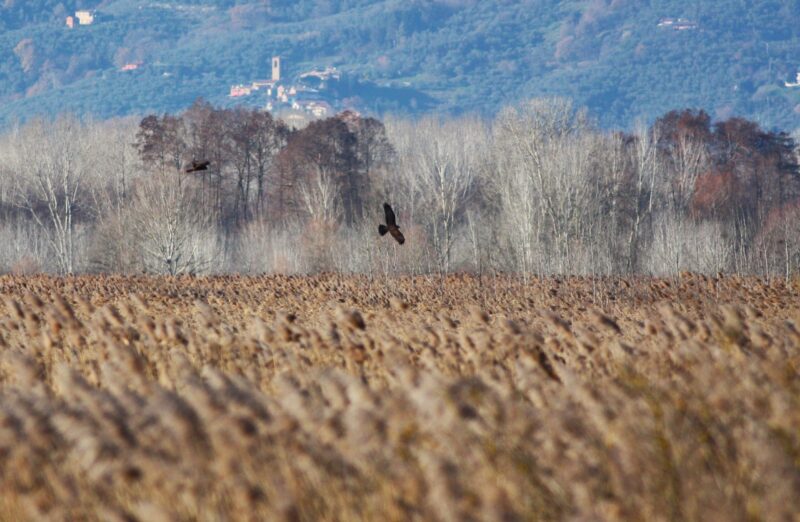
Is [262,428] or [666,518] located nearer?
[666,518]

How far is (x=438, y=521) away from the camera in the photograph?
18.7 ft

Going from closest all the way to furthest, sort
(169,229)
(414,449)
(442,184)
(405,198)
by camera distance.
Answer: (414,449) → (169,229) → (442,184) → (405,198)

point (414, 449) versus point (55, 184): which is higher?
point (55, 184)

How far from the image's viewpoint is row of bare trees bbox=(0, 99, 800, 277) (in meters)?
46.6

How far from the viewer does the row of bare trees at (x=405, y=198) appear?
46594 millimetres

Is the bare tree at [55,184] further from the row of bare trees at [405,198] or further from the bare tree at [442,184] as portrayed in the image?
the bare tree at [442,184]

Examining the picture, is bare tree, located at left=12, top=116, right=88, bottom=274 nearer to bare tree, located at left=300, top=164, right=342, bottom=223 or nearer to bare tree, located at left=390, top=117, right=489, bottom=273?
bare tree, located at left=300, top=164, right=342, bottom=223

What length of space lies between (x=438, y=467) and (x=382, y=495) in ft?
1.96

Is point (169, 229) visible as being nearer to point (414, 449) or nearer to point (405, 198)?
point (405, 198)

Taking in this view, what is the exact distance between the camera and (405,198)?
70.6 m

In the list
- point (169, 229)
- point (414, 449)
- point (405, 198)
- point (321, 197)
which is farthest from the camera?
point (405, 198)

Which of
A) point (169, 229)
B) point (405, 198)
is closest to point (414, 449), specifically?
point (169, 229)

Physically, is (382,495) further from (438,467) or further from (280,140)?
(280,140)

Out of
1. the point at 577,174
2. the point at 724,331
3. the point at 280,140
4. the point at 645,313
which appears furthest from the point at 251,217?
the point at 724,331
